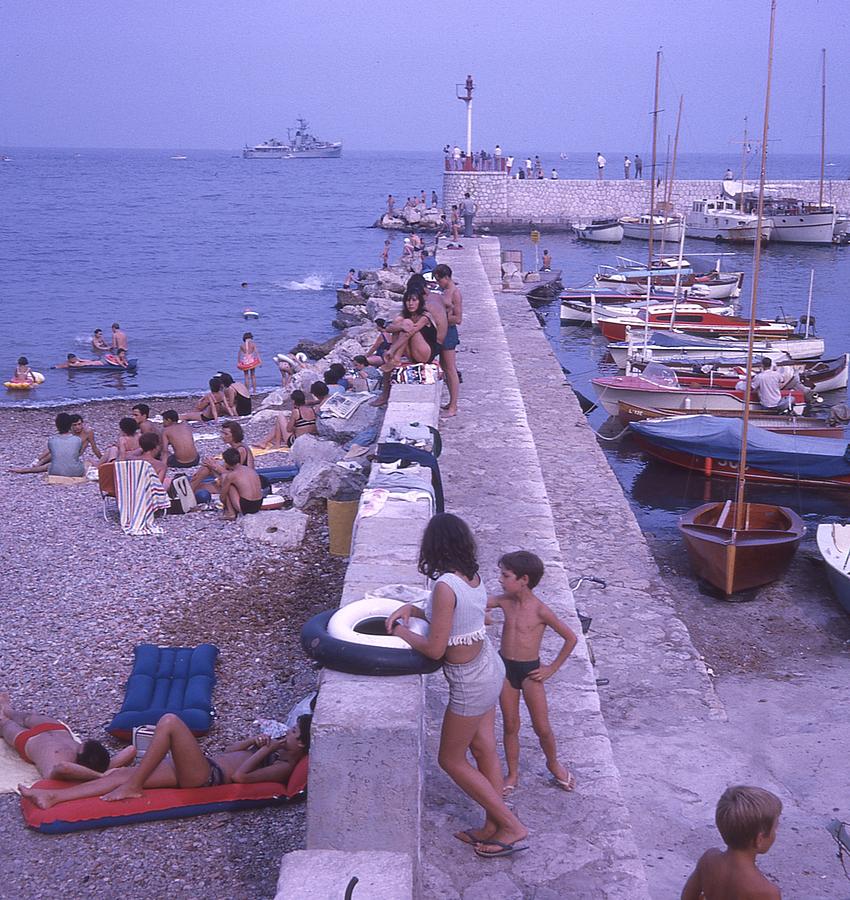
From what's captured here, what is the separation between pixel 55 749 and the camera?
560 centimetres

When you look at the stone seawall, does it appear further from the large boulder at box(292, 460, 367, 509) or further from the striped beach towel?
the striped beach towel

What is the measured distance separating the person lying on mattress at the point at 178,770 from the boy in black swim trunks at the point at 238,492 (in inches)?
167

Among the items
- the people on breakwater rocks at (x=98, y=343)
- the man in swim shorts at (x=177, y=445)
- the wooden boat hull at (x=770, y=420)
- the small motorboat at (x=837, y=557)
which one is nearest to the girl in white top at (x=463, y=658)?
the small motorboat at (x=837, y=557)

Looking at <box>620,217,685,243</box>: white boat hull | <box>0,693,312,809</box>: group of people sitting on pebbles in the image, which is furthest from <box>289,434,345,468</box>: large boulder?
<box>620,217,685,243</box>: white boat hull

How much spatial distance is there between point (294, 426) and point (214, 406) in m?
4.00

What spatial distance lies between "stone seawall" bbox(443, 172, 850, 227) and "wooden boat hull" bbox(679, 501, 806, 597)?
1811 inches

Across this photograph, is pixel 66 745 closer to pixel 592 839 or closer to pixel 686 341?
pixel 592 839

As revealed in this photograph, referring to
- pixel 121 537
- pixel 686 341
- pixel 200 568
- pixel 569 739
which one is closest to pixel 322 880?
pixel 569 739

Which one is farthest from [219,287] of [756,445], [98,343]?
[756,445]

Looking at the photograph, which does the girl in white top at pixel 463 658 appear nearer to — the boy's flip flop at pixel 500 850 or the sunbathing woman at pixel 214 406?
the boy's flip flop at pixel 500 850

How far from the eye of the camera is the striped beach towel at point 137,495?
368 inches

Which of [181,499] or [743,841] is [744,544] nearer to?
[181,499]

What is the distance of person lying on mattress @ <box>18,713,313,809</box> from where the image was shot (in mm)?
5195

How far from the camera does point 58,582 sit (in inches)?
325
